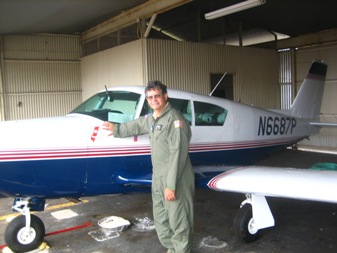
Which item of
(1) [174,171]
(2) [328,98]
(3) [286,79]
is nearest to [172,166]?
(1) [174,171]

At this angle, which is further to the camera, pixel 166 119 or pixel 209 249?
pixel 209 249

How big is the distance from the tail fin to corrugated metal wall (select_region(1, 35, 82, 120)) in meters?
8.56

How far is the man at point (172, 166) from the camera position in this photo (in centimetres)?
324

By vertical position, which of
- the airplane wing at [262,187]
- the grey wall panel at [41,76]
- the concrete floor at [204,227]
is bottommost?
the concrete floor at [204,227]

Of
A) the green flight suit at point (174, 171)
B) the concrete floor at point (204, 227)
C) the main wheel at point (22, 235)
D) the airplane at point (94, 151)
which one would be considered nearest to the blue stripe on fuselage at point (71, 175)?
the airplane at point (94, 151)

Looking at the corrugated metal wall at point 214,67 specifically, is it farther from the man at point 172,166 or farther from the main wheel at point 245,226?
the man at point 172,166

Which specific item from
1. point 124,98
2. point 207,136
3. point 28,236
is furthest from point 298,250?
point 28,236

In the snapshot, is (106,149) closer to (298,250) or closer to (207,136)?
(207,136)

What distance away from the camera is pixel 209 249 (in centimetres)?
399

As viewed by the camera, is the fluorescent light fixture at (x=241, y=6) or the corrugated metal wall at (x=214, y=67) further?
the corrugated metal wall at (x=214, y=67)

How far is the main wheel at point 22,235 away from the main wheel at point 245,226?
228 centimetres

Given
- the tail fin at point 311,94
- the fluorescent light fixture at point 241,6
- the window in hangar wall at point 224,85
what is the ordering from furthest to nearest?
the window in hangar wall at point 224,85 → the tail fin at point 311,94 → the fluorescent light fixture at point 241,6

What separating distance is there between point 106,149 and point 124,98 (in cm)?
76

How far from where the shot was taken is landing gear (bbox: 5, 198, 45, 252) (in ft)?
12.6
